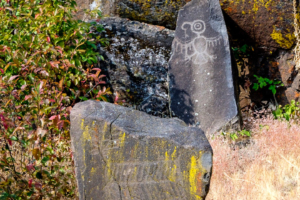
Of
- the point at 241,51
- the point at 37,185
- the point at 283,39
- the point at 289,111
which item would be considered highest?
the point at 283,39

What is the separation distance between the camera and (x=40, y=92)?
8.55ft

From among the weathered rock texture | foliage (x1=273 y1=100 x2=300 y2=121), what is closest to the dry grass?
foliage (x1=273 y1=100 x2=300 y2=121)

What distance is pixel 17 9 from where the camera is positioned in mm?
3738

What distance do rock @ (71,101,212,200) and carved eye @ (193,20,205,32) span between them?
2130 mm

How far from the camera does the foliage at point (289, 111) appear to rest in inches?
169

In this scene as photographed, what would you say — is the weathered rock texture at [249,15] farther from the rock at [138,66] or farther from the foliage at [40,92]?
the foliage at [40,92]

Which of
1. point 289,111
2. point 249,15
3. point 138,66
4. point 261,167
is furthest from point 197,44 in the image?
point 261,167

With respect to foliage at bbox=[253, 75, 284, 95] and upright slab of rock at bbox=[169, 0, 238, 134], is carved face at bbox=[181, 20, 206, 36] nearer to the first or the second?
upright slab of rock at bbox=[169, 0, 238, 134]

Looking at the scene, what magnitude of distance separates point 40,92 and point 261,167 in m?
2.03

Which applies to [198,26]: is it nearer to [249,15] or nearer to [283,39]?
[249,15]

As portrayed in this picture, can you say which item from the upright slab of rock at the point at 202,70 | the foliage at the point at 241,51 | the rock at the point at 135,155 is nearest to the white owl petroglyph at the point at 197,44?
the upright slab of rock at the point at 202,70

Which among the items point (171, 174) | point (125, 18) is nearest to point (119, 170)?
point (171, 174)

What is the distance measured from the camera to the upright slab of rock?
3.94 meters

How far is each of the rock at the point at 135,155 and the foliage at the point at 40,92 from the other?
36 cm
